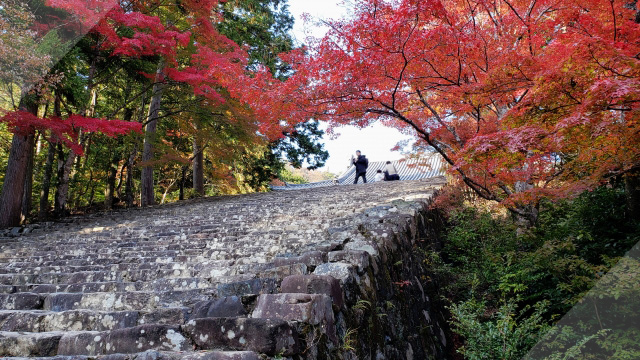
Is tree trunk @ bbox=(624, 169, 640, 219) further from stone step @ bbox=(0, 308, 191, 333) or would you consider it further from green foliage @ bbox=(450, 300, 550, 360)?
stone step @ bbox=(0, 308, 191, 333)

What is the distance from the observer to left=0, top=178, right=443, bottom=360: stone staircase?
6.12ft

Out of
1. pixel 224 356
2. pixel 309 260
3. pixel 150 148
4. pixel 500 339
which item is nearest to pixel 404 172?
pixel 150 148

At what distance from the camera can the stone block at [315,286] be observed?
2.42m

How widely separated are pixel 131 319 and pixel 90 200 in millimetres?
17276

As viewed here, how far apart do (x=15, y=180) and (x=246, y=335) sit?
10845mm

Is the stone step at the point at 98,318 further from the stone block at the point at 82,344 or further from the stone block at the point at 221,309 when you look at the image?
the stone block at the point at 82,344

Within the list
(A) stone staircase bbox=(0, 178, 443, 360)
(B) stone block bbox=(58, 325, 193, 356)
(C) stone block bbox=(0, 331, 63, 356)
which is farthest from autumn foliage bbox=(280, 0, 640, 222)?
(C) stone block bbox=(0, 331, 63, 356)

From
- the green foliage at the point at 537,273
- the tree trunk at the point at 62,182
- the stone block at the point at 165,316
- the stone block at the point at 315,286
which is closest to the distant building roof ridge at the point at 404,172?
the tree trunk at the point at 62,182

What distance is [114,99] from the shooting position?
15.2m

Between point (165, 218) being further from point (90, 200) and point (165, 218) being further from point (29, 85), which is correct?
point (90, 200)

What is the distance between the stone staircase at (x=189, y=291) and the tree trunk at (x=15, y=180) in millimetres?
3439

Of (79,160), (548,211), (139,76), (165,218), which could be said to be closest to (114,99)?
(79,160)

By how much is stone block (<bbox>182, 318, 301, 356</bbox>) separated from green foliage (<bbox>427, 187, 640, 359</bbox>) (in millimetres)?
2824

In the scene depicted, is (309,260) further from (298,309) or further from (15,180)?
(15,180)
